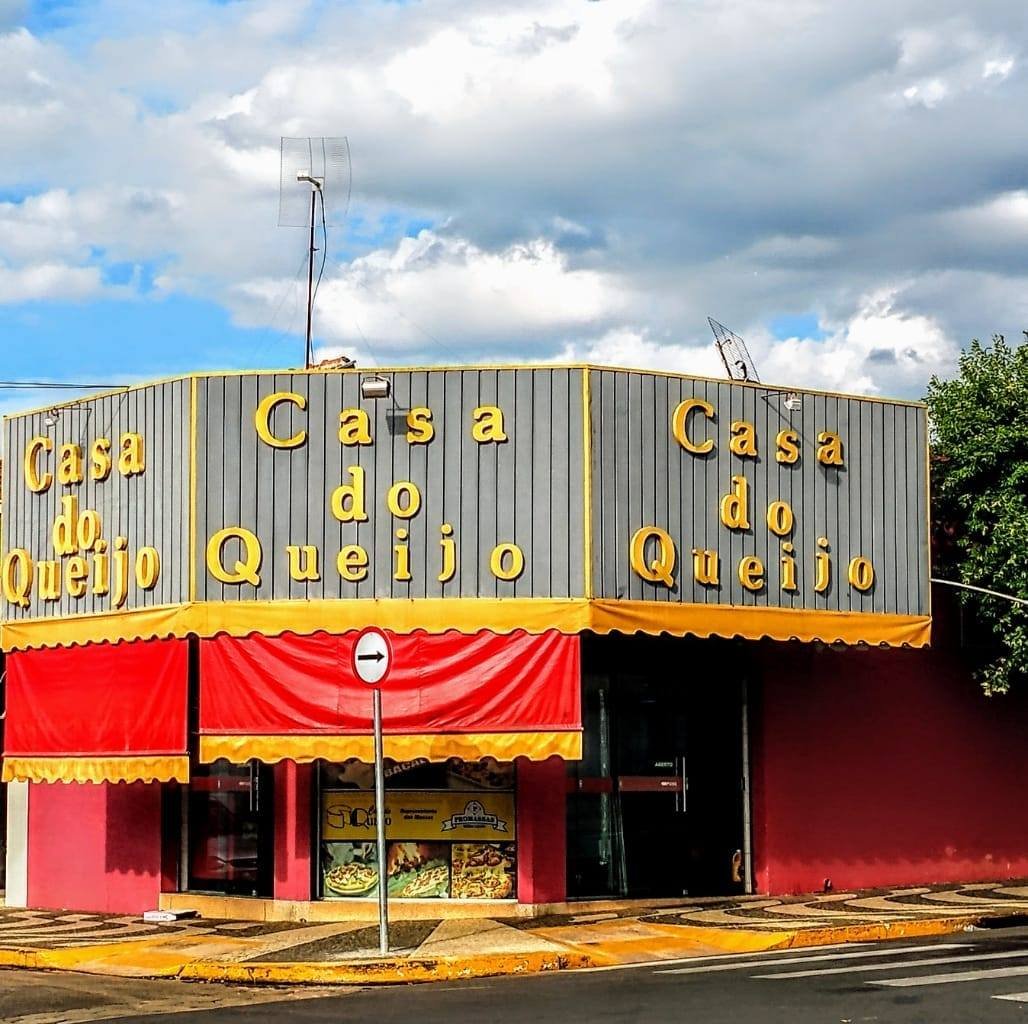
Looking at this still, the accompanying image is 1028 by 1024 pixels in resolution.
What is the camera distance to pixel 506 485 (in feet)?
62.6

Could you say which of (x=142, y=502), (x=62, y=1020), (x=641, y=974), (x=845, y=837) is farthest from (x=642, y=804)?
(x=62, y=1020)

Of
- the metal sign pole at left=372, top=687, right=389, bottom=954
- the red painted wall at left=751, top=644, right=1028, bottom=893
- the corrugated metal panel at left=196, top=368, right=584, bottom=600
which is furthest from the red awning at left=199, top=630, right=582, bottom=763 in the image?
the red painted wall at left=751, top=644, right=1028, bottom=893

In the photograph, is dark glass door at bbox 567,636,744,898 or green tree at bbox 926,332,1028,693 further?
green tree at bbox 926,332,1028,693

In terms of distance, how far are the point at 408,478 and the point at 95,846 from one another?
707cm

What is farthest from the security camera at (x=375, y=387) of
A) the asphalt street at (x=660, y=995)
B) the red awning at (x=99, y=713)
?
the asphalt street at (x=660, y=995)

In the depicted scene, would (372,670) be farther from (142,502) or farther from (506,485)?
(142,502)

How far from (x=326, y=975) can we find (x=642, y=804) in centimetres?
605

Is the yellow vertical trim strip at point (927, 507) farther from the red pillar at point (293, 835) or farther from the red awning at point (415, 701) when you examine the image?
the red pillar at point (293, 835)

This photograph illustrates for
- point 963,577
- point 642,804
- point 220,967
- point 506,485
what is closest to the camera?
point 220,967

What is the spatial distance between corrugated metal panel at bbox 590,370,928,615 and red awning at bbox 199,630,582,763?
1258 mm

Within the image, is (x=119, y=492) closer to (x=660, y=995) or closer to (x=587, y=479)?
(x=587, y=479)

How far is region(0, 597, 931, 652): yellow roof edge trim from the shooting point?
736 inches

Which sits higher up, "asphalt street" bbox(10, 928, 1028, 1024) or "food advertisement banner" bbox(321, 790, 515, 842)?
"food advertisement banner" bbox(321, 790, 515, 842)

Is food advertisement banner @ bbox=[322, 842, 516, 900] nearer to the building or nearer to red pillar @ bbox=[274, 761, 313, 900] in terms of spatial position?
the building
